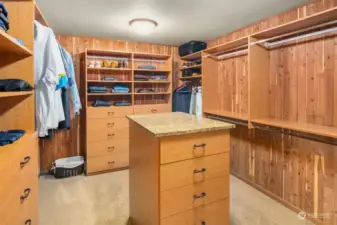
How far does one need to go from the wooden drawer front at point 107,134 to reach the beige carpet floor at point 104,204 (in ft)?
2.06

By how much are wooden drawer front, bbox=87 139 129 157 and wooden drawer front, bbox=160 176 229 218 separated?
224cm

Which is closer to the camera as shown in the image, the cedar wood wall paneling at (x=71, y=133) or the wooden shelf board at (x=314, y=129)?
the wooden shelf board at (x=314, y=129)

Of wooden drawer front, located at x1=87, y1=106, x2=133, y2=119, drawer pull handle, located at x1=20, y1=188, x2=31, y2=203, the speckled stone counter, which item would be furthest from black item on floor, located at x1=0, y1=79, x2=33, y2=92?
wooden drawer front, located at x1=87, y1=106, x2=133, y2=119

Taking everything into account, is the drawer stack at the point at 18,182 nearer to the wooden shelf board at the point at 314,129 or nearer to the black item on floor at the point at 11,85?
the black item on floor at the point at 11,85

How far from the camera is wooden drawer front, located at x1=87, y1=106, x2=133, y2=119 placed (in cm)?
338

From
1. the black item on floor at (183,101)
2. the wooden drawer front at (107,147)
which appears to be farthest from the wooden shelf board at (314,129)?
the wooden drawer front at (107,147)

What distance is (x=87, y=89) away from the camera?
11.2ft

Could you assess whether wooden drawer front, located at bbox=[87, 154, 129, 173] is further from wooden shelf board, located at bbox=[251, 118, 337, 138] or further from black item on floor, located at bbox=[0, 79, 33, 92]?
wooden shelf board, located at bbox=[251, 118, 337, 138]

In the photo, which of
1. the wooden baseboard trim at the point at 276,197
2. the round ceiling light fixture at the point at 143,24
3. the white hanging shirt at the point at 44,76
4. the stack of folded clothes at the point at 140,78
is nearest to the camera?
the white hanging shirt at the point at 44,76

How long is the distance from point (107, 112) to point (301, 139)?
2.70 meters

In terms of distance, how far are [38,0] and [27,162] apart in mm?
1805

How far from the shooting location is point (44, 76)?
193cm

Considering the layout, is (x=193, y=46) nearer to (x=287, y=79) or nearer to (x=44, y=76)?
(x=287, y=79)

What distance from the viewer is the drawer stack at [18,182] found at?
39.0 inches
